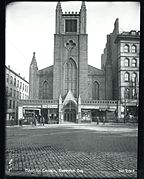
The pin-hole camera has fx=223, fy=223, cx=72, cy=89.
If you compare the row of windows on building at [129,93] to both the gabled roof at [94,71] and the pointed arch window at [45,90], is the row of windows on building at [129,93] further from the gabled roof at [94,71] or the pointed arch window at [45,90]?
the pointed arch window at [45,90]

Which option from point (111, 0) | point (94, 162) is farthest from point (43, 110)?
point (111, 0)

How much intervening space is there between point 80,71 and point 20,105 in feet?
48.8

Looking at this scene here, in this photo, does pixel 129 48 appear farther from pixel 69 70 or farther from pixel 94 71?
pixel 69 70

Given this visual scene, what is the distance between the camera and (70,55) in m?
50.2

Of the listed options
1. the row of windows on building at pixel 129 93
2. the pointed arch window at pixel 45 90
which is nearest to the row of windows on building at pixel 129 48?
the row of windows on building at pixel 129 93

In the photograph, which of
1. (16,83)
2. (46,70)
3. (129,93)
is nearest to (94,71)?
(129,93)

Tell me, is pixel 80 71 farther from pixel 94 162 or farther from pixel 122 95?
pixel 94 162

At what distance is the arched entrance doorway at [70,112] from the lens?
149 feet

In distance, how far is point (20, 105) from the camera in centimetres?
4494

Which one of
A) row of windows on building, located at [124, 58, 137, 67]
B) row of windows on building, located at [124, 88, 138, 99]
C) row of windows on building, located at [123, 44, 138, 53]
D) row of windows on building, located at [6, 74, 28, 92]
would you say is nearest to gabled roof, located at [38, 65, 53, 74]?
row of windows on building, located at [6, 74, 28, 92]

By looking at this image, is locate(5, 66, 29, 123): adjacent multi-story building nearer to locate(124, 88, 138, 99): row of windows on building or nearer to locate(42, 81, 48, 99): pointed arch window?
locate(42, 81, 48, 99): pointed arch window

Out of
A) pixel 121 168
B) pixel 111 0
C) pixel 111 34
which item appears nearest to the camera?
pixel 111 0

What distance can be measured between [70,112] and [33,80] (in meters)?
12.1

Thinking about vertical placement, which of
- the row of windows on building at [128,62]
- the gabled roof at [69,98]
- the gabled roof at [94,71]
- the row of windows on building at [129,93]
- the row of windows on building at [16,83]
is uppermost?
the row of windows on building at [128,62]
